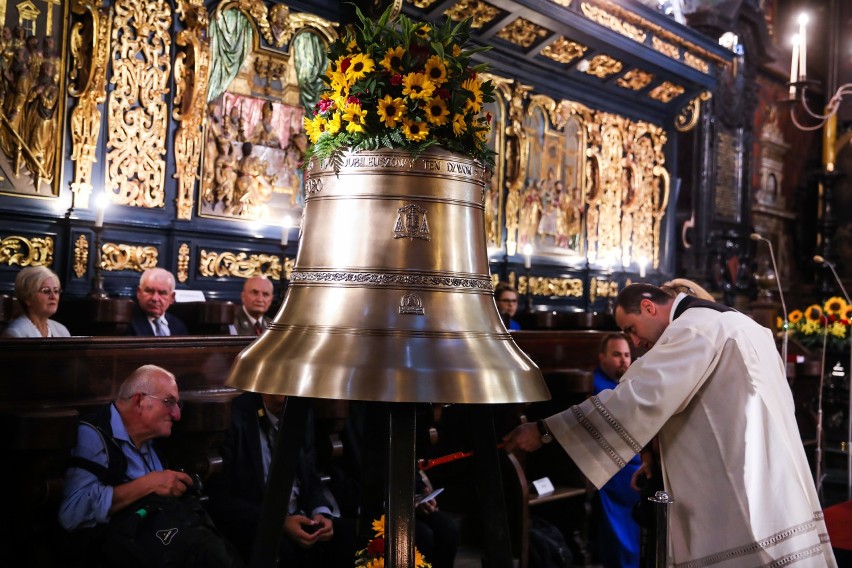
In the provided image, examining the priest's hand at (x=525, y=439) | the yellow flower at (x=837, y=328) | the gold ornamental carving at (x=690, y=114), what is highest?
the gold ornamental carving at (x=690, y=114)

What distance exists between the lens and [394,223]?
223 centimetres

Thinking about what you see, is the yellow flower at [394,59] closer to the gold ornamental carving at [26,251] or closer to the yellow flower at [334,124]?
the yellow flower at [334,124]

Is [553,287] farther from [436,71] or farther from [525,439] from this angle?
[436,71]

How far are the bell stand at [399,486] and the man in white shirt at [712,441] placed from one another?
3.12ft

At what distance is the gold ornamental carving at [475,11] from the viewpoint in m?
8.69

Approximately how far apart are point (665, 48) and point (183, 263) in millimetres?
6822

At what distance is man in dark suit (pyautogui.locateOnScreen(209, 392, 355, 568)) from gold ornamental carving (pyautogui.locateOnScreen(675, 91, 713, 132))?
9564 millimetres

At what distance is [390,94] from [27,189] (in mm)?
4910

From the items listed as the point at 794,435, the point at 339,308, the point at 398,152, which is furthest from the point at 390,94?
the point at 794,435

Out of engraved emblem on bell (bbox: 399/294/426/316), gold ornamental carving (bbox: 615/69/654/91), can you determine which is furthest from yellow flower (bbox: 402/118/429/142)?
gold ornamental carving (bbox: 615/69/654/91)

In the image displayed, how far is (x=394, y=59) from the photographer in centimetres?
233

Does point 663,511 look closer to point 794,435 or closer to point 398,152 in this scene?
point 794,435

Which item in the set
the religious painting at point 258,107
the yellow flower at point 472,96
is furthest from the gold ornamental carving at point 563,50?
the yellow flower at point 472,96

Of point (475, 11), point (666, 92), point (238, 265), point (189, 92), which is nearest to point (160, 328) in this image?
point (238, 265)
